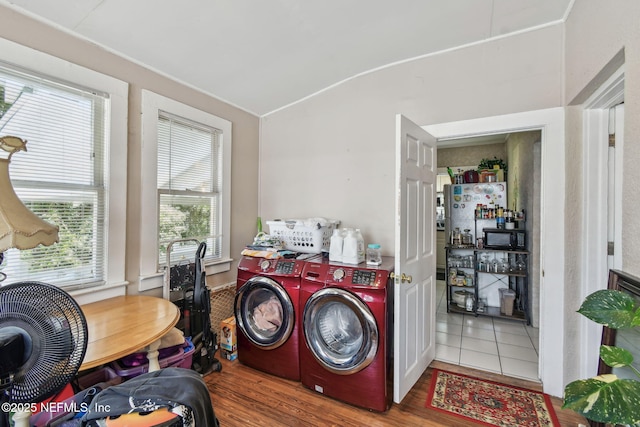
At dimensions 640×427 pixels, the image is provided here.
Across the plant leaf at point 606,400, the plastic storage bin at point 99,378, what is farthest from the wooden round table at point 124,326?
the plant leaf at point 606,400

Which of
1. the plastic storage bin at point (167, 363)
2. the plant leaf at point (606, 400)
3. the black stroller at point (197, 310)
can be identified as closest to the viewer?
the plant leaf at point (606, 400)

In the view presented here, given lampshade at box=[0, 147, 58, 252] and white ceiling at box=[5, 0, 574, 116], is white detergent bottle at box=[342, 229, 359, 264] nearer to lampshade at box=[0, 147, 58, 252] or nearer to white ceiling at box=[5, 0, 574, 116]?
white ceiling at box=[5, 0, 574, 116]

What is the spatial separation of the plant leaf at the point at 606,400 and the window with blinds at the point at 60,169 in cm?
253

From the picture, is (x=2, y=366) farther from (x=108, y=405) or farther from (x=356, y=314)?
(x=356, y=314)

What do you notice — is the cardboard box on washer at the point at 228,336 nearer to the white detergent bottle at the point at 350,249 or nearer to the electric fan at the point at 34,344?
the white detergent bottle at the point at 350,249

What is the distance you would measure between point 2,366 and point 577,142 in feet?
10.2

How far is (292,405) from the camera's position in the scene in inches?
78.6

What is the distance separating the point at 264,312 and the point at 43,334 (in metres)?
1.60

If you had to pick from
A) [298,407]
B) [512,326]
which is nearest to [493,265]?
[512,326]

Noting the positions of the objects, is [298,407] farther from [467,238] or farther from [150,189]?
[467,238]

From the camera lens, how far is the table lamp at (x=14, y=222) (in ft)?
3.62

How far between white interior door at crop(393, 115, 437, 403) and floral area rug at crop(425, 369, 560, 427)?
7.7 inches

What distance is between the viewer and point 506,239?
3695 millimetres

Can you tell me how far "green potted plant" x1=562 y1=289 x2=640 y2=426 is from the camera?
2.30ft
